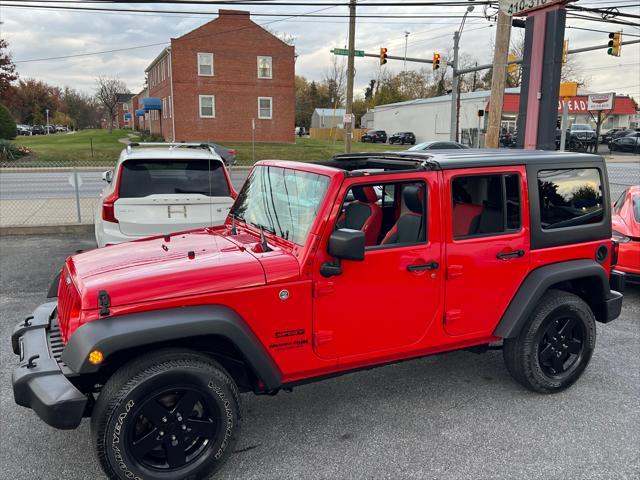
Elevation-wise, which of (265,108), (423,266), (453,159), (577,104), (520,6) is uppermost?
(577,104)

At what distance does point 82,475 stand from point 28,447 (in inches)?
20.8

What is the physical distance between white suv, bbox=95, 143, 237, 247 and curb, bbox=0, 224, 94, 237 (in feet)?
13.7

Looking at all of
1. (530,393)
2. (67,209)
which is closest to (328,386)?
(530,393)

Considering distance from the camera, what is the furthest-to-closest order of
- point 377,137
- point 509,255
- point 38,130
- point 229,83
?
point 38,130 → point 377,137 → point 229,83 → point 509,255

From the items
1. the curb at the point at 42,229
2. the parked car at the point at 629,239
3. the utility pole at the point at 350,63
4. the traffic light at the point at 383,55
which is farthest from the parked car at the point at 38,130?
the parked car at the point at 629,239

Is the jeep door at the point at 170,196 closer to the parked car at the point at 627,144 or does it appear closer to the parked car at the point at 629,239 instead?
the parked car at the point at 629,239

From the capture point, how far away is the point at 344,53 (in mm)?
20094

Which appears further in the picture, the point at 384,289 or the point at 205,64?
the point at 205,64

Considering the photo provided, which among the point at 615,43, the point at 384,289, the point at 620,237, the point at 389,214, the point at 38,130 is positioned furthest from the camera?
the point at 38,130

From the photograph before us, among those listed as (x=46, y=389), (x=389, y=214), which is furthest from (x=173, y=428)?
(x=389, y=214)

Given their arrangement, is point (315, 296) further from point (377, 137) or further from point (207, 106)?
point (377, 137)

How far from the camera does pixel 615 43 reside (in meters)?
21.7

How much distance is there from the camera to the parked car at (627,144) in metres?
38.9

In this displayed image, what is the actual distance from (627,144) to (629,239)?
1528 inches
